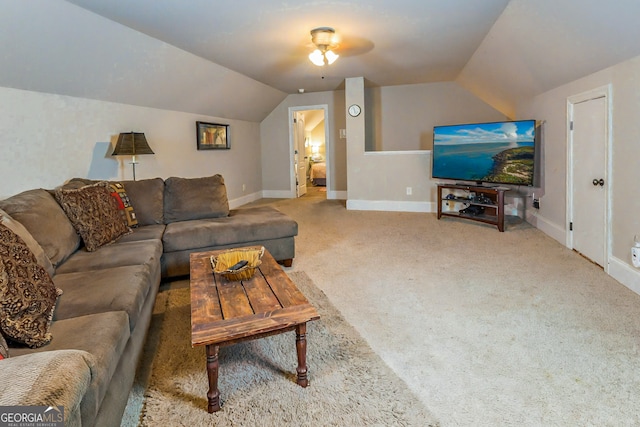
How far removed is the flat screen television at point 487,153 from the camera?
4.61 meters

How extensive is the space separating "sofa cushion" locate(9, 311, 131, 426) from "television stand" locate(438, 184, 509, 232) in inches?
176

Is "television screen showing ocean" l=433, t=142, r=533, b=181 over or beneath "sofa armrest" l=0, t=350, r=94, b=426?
over

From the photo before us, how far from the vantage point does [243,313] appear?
1716 millimetres

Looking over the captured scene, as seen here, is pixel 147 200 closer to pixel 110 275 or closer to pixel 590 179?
pixel 110 275

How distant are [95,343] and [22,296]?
1.05 ft

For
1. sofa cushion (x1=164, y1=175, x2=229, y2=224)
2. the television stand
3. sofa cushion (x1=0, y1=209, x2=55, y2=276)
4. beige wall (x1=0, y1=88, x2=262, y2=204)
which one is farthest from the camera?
the television stand

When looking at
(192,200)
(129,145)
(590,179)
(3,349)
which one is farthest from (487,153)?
(3,349)

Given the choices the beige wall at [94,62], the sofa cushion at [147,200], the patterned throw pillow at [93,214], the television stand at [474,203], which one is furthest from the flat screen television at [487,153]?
the patterned throw pillow at [93,214]

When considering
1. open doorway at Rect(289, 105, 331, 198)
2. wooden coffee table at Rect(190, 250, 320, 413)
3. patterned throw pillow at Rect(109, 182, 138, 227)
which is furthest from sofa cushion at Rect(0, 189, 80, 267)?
open doorway at Rect(289, 105, 331, 198)

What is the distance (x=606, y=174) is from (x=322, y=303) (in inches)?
104

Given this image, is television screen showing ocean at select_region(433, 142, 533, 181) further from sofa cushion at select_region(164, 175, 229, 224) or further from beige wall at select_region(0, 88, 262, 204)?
beige wall at select_region(0, 88, 262, 204)

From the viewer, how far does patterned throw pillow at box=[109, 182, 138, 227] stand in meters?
3.27

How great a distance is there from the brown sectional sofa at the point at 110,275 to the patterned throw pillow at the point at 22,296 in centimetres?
6

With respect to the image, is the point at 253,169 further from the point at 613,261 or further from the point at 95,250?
the point at 613,261
